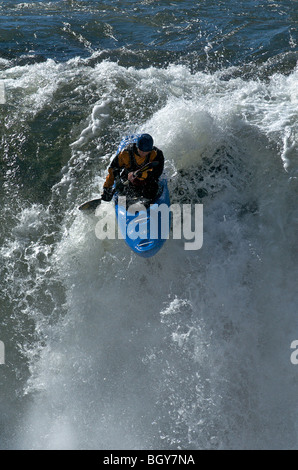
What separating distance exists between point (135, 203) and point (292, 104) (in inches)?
143

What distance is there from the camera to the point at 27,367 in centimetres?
503

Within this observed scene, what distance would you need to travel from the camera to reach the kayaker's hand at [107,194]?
5.66 m

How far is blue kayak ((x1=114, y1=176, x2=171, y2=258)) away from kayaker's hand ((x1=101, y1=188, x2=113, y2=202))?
0.24ft

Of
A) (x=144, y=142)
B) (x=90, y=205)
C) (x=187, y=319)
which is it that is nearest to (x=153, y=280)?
(x=187, y=319)

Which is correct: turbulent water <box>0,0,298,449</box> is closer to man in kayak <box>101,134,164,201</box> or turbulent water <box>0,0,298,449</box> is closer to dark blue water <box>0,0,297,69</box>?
man in kayak <box>101,134,164,201</box>

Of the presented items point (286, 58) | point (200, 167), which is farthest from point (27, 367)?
point (286, 58)

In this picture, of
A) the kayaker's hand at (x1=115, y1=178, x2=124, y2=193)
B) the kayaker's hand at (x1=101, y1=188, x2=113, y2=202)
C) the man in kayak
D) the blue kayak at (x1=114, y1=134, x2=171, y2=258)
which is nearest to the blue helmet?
the man in kayak

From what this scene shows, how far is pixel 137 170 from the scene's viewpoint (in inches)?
213

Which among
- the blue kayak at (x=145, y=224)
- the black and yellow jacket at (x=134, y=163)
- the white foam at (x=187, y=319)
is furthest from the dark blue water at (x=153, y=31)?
the blue kayak at (x=145, y=224)

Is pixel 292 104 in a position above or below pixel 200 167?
above
